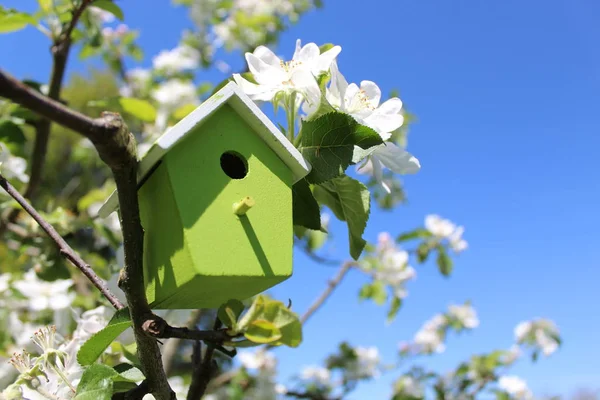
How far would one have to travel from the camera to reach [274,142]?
3.09 feet

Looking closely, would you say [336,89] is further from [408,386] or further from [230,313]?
[408,386]

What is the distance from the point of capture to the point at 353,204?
99 cm

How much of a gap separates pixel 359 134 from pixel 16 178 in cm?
142

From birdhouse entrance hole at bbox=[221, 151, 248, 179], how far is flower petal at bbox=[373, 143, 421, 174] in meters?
0.25

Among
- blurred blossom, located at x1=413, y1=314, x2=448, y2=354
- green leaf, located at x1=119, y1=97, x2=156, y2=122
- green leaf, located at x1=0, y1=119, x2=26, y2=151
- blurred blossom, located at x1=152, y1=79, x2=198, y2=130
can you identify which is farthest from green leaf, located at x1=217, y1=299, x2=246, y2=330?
blurred blossom, located at x1=413, y1=314, x2=448, y2=354

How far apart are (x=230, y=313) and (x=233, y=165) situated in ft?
1.15

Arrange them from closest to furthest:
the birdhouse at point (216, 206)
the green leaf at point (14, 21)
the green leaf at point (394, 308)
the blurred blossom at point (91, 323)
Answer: the birdhouse at point (216, 206)
the blurred blossom at point (91, 323)
the green leaf at point (14, 21)
the green leaf at point (394, 308)

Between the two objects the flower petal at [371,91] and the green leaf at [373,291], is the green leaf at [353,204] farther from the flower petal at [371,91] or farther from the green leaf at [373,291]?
the green leaf at [373,291]

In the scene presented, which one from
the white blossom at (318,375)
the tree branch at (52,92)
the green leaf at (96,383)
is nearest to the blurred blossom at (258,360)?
the white blossom at (318,375)

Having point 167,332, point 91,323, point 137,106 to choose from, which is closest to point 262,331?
point 167,332

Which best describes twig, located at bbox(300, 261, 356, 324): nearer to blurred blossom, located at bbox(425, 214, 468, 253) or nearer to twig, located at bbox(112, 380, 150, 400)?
blurred blossom, located at bbox(425, 214, 468, 253)

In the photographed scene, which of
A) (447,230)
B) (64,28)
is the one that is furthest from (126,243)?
(447,230)

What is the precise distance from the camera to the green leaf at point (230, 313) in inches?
29.5

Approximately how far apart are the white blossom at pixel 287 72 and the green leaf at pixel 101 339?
446mm
